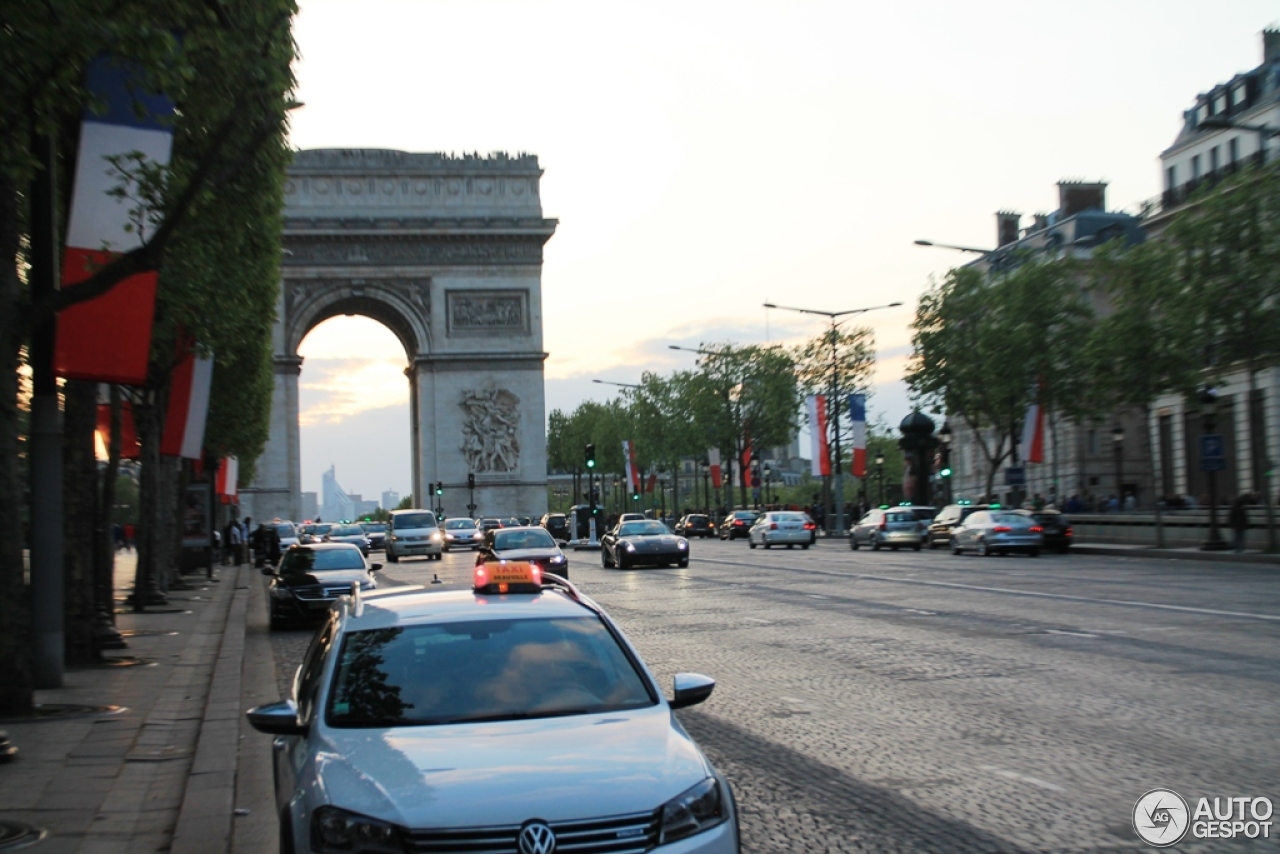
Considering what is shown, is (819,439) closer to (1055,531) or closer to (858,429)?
(858,429)

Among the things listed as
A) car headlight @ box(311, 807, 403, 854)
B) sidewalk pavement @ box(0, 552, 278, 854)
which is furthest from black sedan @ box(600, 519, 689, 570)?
car headlight @ box(311, 807, 403, 854)

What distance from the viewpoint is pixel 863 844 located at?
22.7ft

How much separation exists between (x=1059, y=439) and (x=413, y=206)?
35537mm

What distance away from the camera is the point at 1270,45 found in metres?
59.7

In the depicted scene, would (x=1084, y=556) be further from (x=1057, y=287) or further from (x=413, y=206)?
(x=413, y=206)

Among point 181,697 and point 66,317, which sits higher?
point 66,317

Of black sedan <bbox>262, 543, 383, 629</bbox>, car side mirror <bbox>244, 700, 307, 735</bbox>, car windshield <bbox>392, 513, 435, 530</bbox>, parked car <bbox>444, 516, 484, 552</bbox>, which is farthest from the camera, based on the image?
parked car <bbox>444, 516, 484, 552</bbox>

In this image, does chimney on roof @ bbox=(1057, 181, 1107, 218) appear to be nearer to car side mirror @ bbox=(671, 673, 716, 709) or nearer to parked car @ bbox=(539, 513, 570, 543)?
parked car @ bbox=(539, 513, 570, 543)

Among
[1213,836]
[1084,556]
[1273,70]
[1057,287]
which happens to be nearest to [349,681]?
[1213,836]

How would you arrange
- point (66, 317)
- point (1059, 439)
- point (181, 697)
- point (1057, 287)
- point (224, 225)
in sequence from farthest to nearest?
1. point (1059, 439)
2. point (1057, 287)
3. point (224, 225)
4. point (181, 697)
5. point (66, 317)

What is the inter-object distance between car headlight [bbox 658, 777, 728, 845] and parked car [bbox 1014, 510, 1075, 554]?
129ft

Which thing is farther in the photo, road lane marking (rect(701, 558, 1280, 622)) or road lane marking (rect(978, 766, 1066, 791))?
road lane marking (rect(701, 558, 1280, 622))

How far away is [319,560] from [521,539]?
9038mm

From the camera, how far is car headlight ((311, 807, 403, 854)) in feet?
16.2
